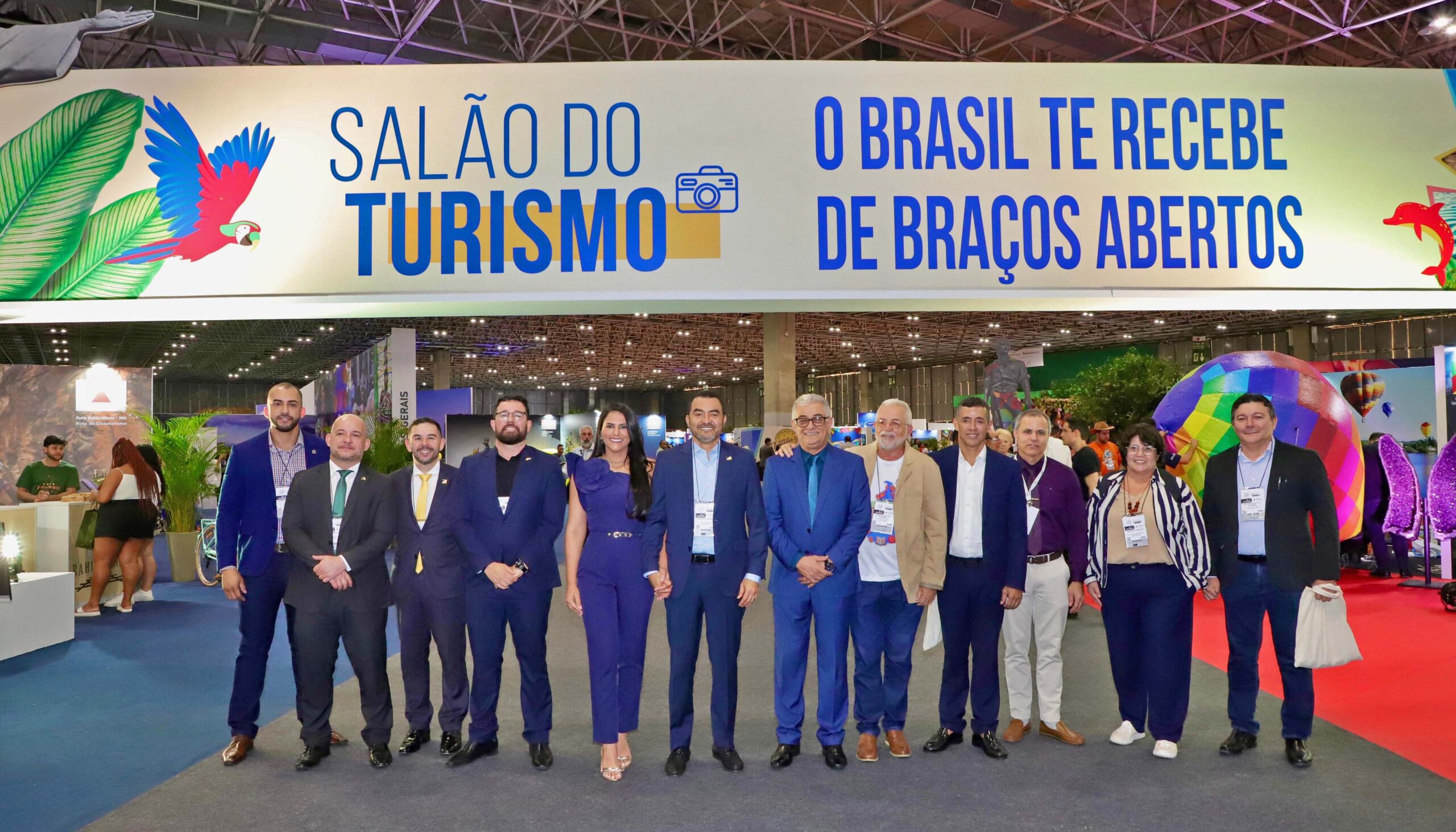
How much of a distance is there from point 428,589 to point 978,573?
2290mm

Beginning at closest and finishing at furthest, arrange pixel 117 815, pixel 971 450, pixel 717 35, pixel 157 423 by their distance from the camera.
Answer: pixel 117 815, pixel 971 450, pixel 157 423, pixel 717 35

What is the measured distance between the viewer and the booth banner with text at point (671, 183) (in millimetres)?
5254

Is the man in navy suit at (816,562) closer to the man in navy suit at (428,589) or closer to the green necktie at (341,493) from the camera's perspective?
the man in navy suit at (428,589)

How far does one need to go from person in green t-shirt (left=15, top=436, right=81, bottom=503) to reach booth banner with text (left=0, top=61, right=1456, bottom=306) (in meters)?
4.01

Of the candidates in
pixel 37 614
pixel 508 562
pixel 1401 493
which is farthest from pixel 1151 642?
pixel 37 614

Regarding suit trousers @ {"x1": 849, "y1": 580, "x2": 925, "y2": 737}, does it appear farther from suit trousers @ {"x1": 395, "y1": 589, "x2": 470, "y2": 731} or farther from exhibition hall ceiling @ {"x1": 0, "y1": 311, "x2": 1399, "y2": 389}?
exhibition hall ceiling @ {"x1": 0, "y1": 311, "x2": 1399, "y2": 389}

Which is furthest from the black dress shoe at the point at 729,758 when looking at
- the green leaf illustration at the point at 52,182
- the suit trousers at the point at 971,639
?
the green leaf illustration at the point at 52,182

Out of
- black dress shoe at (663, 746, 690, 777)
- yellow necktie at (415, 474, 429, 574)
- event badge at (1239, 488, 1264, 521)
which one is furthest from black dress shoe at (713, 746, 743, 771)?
event badge at (1239, 488, 1264, 521)

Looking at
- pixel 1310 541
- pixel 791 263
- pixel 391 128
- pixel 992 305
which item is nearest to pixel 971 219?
pixel 992 305

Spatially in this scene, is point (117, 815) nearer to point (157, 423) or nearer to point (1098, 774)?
point (1098, 774)

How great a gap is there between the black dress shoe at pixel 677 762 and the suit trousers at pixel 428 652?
92 centimetres

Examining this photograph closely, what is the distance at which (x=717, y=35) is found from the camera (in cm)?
1510

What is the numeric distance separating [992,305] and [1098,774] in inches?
106

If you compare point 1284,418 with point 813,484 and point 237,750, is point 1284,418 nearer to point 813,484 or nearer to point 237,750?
point 813,484
